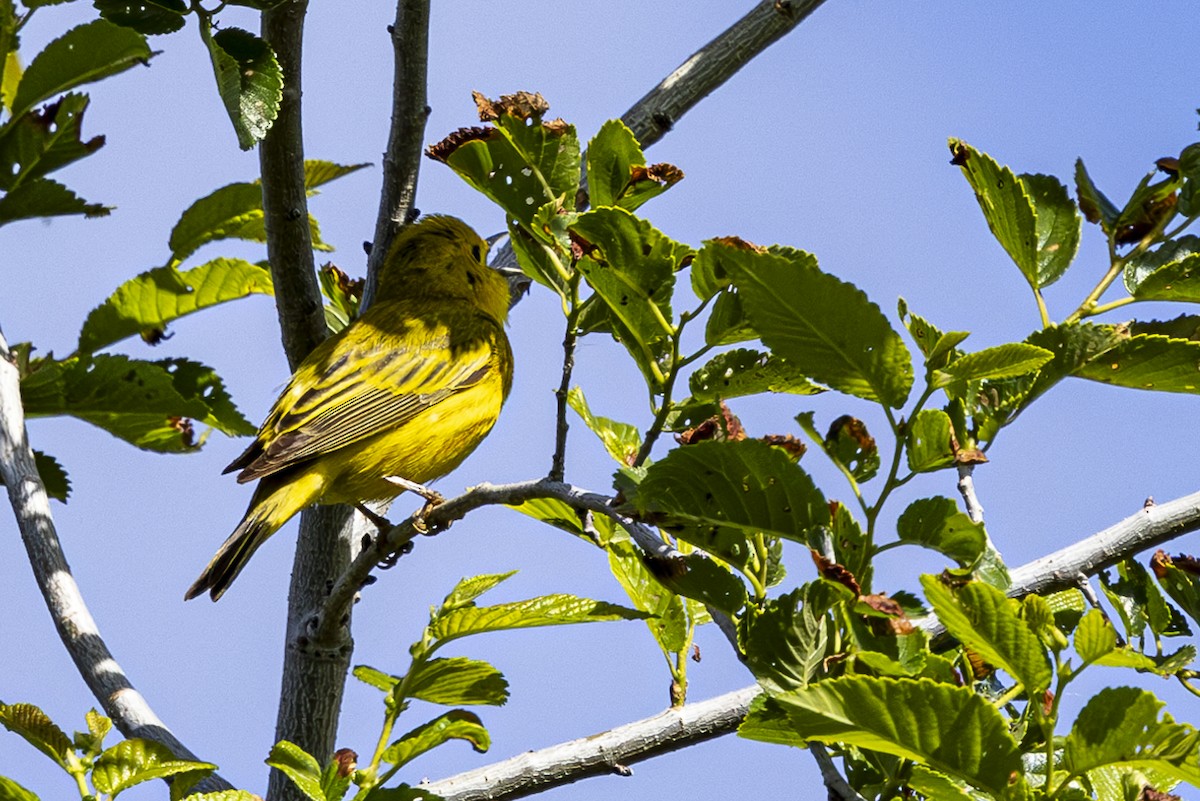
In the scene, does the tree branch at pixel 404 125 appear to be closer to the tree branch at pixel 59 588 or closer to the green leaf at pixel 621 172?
the tree branch at pixel 59 588

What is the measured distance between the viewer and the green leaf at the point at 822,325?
1849 millimetres

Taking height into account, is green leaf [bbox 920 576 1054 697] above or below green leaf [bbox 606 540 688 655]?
below

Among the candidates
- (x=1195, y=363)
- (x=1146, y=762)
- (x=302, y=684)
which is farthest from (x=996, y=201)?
(x=302, y=684)

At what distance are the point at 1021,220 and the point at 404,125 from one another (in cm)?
224

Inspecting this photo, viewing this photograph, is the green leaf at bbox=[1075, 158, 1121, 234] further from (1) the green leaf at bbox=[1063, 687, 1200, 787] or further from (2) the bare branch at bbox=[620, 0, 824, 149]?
(2) the bare branch at bbox=[620, 0, 824, 149]

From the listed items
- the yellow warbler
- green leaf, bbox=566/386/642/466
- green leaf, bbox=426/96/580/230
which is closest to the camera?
green leaf, bbox=426/96/580/230

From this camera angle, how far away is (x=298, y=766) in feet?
8.39

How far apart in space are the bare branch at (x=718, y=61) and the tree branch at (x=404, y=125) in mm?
867

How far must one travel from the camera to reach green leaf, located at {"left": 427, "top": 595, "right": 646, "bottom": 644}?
2717mm

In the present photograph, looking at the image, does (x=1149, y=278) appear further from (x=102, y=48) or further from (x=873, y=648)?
(x=102, y=48)

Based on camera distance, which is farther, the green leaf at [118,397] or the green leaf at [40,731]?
the green leaf at [118,397]

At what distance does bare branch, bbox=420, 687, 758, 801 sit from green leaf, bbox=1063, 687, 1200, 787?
1.64 metres

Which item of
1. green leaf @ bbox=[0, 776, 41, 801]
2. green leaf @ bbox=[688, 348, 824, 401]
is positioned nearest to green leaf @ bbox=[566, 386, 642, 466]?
green leaf @ bbox=[688, 348, 824, 401]

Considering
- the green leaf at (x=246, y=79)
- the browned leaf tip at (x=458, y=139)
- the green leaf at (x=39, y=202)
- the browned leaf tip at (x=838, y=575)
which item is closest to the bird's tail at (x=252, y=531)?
the green leaf at (x=39, y=202)
